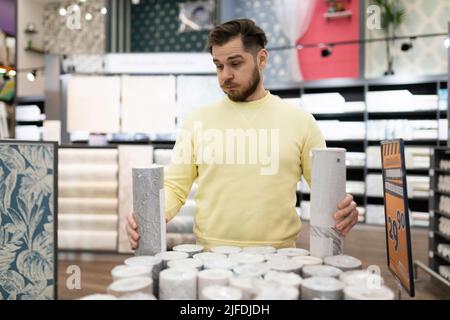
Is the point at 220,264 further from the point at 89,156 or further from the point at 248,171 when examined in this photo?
the point at 89,156

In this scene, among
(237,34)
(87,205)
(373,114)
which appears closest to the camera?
(237,34)

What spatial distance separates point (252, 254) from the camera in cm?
117

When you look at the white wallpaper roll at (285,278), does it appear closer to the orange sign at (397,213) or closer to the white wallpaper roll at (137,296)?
the white wallpaper roll at (137,296)

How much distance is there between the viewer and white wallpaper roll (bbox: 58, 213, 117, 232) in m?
4.70

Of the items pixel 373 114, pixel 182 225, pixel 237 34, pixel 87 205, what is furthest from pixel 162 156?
pixel 373 114

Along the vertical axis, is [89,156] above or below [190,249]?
above

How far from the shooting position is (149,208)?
1.18 m

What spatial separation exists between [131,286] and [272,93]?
6.90 meters

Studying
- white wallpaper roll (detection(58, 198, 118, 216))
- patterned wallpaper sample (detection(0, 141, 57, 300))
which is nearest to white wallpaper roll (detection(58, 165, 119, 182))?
white wallpaper roll (detection(58, 198, 118, 216))

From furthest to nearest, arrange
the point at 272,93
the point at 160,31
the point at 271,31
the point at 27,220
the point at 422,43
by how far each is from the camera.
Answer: the point at 160,31, the point at 271,31, the point at 272,93, the point at 422,43, the point at 27,220

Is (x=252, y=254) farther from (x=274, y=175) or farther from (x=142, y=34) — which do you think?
(x=142, y=34)

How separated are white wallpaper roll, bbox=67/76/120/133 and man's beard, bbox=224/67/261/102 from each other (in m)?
5.70

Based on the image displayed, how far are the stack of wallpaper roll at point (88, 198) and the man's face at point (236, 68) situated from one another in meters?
3.37
